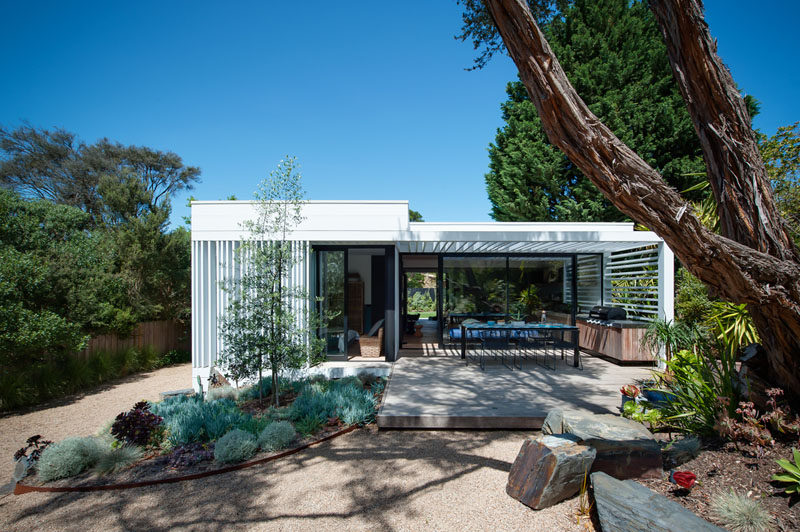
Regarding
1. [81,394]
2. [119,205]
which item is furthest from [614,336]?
[119,205]

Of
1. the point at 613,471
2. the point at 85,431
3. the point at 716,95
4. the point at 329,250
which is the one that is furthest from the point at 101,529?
the point at 329,250

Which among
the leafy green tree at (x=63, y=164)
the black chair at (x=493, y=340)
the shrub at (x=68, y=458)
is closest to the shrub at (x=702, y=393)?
the black chair at (x=493, y=340)

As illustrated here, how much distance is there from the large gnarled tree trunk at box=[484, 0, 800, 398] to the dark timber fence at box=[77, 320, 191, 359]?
11.9 metres

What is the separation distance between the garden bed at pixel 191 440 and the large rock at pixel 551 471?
2388 mm

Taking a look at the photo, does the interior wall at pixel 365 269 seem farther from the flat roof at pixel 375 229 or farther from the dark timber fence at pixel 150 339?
the dark timber fence at pixel 150 339

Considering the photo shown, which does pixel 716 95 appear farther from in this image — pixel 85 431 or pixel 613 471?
pixel 85 431

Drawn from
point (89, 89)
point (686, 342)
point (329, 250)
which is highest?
point (89, 89)

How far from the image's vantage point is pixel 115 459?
396cm

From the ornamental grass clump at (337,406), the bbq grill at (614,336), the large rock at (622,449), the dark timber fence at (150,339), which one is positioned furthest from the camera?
the dark timber fence at (150,339)

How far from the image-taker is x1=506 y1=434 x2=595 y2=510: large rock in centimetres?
302

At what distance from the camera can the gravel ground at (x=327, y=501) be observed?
295cm

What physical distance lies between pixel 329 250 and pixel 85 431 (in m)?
5.11

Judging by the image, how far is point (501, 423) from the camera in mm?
4863

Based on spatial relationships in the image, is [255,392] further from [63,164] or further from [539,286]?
[63,164]
